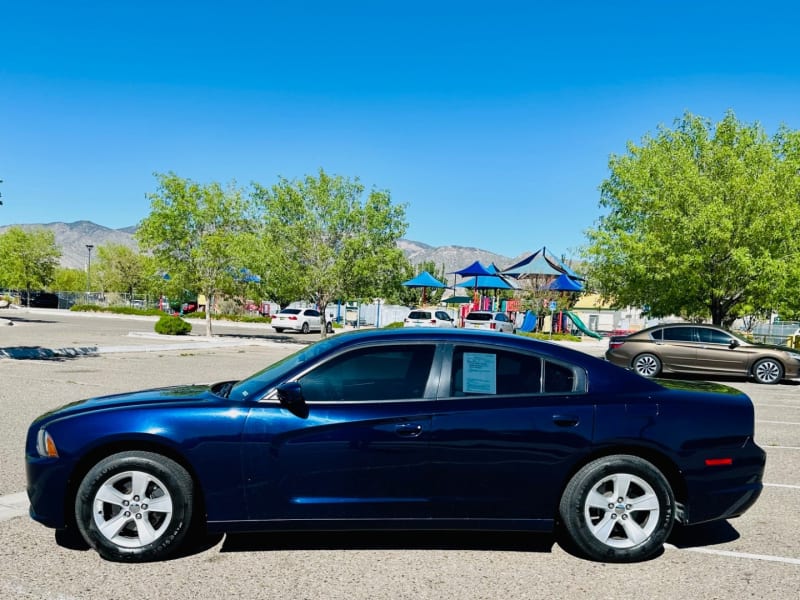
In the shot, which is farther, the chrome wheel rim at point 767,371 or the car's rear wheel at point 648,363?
the car's rear wheel at point 648,363

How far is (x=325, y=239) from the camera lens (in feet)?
94.2

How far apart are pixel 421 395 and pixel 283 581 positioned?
138 centimetres

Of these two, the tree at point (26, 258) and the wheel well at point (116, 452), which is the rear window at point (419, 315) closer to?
the wheel well at point (116, 452)

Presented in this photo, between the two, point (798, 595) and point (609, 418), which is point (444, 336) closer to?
point (609, 418)

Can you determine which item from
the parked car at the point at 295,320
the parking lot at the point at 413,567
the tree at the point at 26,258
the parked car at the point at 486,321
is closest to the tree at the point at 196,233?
the parked car at the point at 295,320

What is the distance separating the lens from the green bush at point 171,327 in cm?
2928

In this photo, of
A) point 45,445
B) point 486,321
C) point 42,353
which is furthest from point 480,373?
point 486,321

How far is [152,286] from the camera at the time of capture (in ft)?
102

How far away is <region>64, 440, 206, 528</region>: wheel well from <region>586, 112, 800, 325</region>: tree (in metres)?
19.4

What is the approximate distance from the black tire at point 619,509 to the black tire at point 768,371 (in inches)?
563

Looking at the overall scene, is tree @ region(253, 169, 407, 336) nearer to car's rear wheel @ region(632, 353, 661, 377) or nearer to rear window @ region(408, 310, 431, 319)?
rear window @ region(408, 310, 431, 319)

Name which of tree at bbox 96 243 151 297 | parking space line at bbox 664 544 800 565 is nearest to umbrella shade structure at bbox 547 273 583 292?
parking space line at bbox 664 544 800 565

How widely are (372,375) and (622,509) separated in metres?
1.84

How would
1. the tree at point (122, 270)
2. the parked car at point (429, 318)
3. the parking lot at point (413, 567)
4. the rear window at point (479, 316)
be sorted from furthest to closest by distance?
the tree at point (122, 270)
the rear window at point (479, 316)
the parked car at point (429, 318)
the parking lot at point (413, 567)
